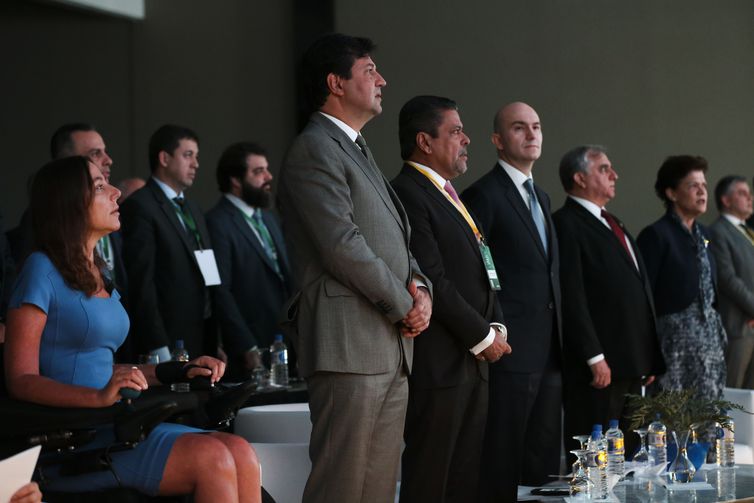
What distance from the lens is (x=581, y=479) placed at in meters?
3.64

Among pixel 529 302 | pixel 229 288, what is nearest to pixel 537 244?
pixel 529 302

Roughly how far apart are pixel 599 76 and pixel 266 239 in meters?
3.03

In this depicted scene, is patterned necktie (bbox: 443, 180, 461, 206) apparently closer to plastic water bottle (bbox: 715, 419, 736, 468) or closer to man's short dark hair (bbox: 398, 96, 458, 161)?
man's short dark hair (bbox: 398, 96, 458, 161)

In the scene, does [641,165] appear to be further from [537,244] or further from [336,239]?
[336,239]

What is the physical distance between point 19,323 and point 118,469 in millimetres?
457

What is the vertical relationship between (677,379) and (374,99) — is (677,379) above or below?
below

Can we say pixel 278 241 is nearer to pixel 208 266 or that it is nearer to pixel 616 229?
pixel 208 266

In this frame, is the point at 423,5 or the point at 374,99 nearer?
the point at 374,99

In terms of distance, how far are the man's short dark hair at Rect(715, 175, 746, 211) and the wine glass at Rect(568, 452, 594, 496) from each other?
3.91 metres

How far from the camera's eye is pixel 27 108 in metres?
8.68

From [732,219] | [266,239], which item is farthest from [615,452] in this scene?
[732,219]

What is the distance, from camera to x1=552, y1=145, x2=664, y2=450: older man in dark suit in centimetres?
487

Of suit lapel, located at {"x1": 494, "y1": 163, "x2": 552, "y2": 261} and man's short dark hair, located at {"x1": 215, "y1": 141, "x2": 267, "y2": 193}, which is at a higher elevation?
man's short dark hair, located at {"x1": 215, "y1": 141, "x2": 267, "y2": 193}

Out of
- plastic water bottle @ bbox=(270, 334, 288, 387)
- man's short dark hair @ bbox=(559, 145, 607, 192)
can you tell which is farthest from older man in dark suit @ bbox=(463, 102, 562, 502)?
plastic water bottle @ bbox=(270, 334, 288, 387)
